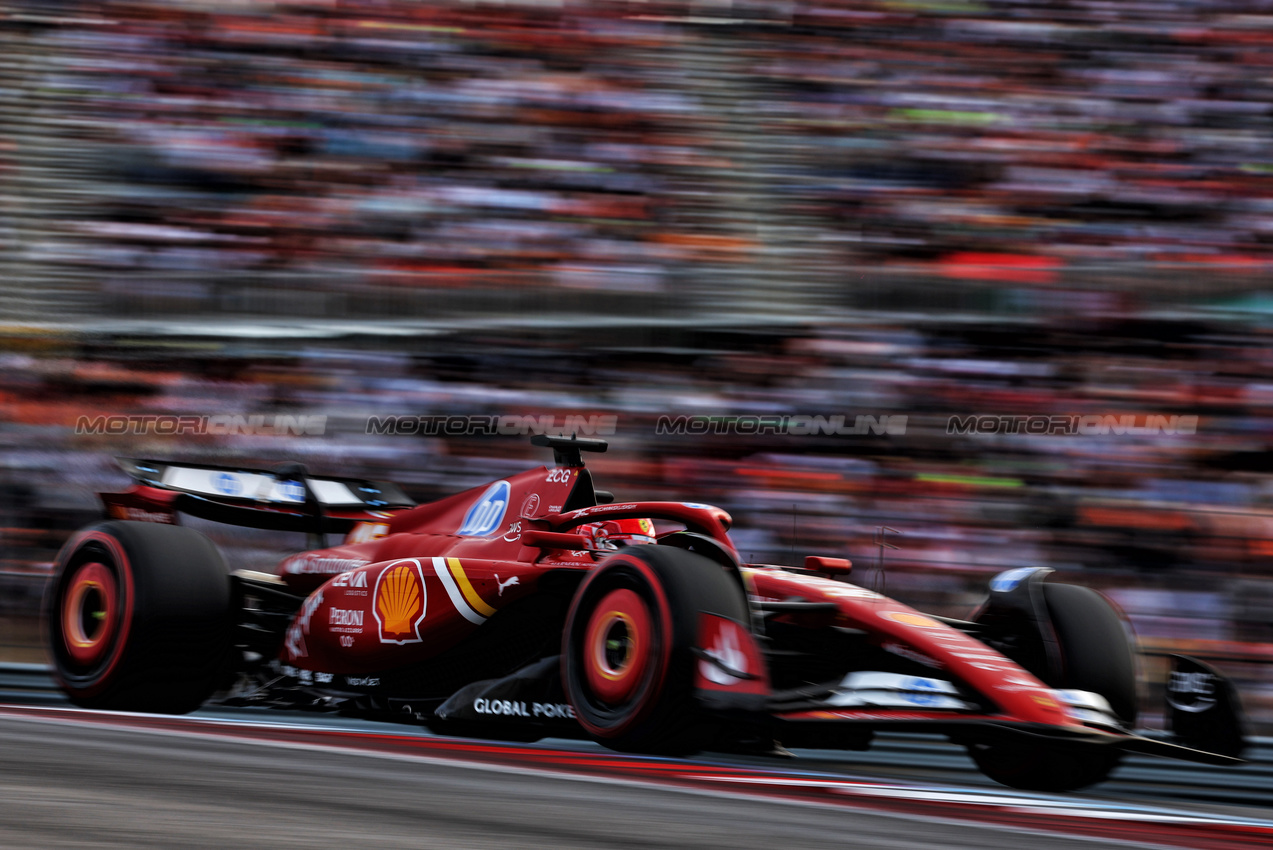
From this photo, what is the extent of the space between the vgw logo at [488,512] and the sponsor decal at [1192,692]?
2099 mm

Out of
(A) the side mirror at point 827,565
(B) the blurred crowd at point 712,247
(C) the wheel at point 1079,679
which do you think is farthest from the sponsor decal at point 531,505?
(B) the blurred crowd at point 712,247

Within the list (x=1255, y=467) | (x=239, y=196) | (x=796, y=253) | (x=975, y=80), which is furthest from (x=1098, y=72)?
(x=239, y=196)

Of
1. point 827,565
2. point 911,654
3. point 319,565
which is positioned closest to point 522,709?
point 827,565

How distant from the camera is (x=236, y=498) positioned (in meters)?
5.45

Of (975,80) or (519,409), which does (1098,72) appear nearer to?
(975,80)

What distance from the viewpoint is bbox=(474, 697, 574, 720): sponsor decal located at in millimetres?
4055

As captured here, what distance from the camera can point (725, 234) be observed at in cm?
909

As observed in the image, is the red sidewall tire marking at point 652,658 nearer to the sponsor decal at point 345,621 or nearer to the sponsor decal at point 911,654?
the sponsor decal at point 911,654

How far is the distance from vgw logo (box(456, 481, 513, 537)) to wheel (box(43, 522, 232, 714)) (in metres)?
0.84

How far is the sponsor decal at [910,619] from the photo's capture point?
3.87m

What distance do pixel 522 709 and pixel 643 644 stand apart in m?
0.62

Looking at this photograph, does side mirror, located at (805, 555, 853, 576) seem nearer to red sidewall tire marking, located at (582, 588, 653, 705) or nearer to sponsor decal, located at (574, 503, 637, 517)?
sponsor decal, located at (574, 503, 637, 517)

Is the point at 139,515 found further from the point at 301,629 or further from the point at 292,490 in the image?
the point at 301,629

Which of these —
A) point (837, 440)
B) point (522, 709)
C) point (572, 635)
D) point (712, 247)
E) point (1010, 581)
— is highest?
point (712, 247)
